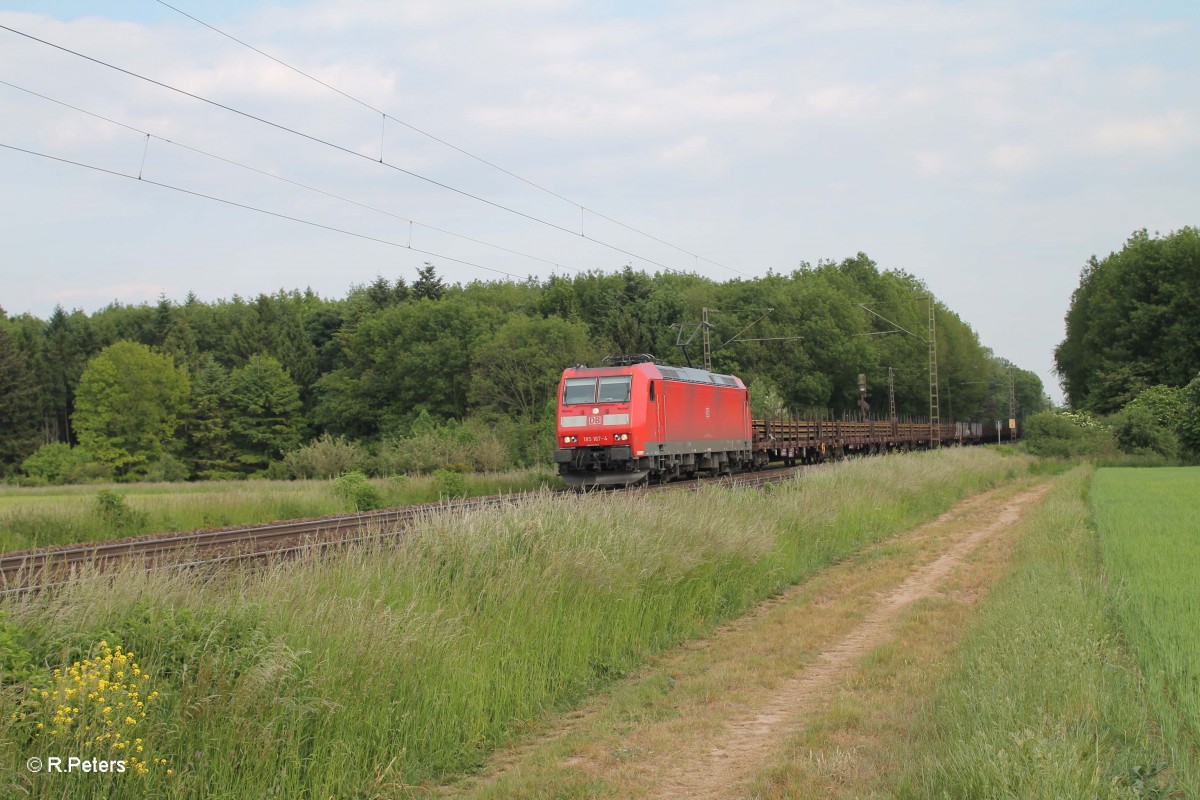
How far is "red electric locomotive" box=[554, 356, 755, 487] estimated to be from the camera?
2552cm

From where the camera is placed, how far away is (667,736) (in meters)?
6.84

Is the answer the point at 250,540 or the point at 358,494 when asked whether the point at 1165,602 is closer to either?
the point at 250,540

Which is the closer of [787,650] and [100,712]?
[100,712]

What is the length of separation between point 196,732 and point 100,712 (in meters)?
0.59

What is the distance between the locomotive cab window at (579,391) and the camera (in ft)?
86.9

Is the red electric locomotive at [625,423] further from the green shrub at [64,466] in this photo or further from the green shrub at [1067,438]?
the green shrub at [64,466]

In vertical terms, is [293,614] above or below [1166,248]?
below

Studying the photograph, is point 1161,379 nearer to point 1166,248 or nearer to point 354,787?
point 1166,248

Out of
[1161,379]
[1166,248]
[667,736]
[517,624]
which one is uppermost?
[1166,248]

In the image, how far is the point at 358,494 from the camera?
22.7 m

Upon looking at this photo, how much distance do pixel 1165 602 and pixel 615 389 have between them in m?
17.7

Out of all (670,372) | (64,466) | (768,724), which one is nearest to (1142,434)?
(670,372)

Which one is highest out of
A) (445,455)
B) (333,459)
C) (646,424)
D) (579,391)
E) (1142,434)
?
(579,391)

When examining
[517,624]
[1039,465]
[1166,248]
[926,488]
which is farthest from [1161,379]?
[517,624]
